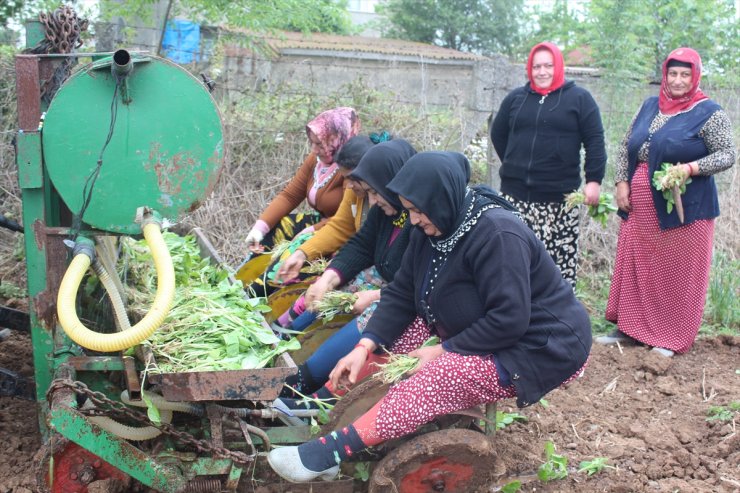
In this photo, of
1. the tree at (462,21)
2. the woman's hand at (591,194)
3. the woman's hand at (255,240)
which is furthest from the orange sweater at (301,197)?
the tree at (462,21)

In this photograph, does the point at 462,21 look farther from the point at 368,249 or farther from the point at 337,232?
the point at 368,249

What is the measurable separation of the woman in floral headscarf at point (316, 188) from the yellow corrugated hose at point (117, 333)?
236 centimetres

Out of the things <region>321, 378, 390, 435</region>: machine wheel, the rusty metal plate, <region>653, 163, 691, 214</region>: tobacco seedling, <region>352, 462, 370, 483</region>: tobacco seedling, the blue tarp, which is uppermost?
the blue tarp

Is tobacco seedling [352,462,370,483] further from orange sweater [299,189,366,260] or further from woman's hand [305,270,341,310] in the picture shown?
orange sweater [299,189,366,260]

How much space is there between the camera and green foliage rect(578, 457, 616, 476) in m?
3.95

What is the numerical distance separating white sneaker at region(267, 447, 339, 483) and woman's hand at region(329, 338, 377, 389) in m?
0.50

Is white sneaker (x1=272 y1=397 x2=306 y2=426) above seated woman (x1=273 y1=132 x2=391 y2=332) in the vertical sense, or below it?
below

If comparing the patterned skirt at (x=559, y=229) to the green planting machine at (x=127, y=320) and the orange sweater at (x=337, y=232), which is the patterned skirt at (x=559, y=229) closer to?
the orange sweater at (x=337, y=232)

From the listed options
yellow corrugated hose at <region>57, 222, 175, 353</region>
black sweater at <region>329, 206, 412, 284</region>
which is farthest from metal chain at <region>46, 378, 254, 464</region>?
black sweater at <region>329, 206, 412, 284</region>

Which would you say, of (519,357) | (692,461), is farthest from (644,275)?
(519,357)

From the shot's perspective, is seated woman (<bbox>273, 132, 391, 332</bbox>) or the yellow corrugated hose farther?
seated woman (<bbox>273, 132, 391, 332</bbox>)

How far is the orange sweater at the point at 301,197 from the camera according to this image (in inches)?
214

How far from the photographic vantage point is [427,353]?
3553mm

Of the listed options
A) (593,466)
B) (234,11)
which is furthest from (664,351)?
(234,11)
